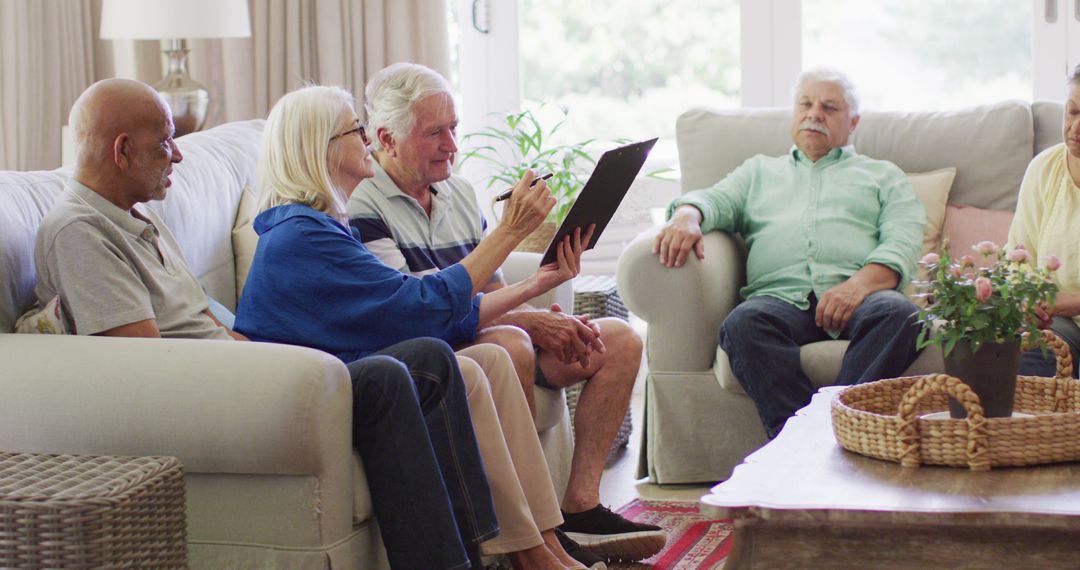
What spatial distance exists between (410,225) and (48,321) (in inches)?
30.4

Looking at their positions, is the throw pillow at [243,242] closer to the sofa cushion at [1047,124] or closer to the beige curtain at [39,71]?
the beige curtain at [39,71]

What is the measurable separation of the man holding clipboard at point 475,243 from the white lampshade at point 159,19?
3.66 ft

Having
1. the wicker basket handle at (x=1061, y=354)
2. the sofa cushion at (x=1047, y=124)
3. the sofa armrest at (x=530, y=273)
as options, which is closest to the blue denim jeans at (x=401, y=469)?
the sofa armrest at (x=530, y=273)

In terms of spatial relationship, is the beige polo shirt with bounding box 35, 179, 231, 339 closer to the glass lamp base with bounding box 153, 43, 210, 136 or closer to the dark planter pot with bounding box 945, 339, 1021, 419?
the dark planter pot with bounding box 945, 339, 1021, 419

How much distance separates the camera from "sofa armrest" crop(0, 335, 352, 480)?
193 centimetres

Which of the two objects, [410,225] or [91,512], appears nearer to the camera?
[91,512]

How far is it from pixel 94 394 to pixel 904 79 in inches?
134

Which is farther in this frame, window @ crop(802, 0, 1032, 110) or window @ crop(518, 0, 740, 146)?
window @ crop(518, 0, 740, 146)

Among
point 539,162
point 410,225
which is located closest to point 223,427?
point 410,225

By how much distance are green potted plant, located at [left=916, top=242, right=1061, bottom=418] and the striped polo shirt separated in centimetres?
105

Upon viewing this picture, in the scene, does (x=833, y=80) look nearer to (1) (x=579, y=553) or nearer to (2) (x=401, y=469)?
(1) (x=579, y=553)

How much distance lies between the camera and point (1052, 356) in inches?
111

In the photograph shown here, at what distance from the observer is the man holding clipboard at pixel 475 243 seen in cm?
258

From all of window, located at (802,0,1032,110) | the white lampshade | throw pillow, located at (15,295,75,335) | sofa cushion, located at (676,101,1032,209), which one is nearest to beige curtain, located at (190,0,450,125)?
the white lampshade
